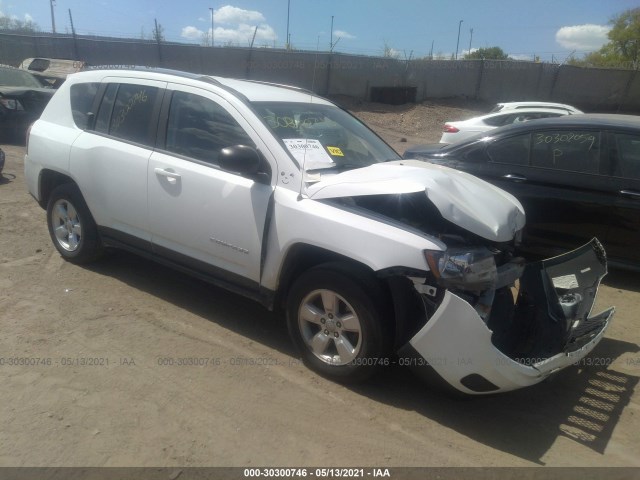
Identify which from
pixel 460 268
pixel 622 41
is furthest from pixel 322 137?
pixel 622 41

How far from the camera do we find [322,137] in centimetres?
430

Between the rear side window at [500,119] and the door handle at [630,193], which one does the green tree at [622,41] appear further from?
the door handle at [630,193]

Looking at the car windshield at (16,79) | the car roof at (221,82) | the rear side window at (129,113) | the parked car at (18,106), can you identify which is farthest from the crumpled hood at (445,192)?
the car windshield at (16,79)

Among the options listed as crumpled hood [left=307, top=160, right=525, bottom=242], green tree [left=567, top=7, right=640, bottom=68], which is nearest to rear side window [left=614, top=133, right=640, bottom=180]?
crumpled hood [left=307, top=160, right=525, bottom=242]

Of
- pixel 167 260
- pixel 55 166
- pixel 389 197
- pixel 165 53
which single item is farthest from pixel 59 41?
pixel 389 197

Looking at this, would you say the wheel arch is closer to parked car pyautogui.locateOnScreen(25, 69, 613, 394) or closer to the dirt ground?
parked car pyautogui.locateOnScreen(25, 69, 613, 394)

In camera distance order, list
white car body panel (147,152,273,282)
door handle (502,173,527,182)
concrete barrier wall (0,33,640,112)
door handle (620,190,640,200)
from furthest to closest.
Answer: concrete barrier wall (0,33,640,112)
door handle (502,173,527,182)
door handle (620,190,640,200)
white car body panel (147,152,273,282)

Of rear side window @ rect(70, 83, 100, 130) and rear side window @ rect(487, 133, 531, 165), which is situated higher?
rear side window @ rect(70, 83, 100, 130)

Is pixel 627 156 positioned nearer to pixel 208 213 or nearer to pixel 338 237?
pixel 338 237

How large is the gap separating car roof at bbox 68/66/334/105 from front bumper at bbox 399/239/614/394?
2189 mm

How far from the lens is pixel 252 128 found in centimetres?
396

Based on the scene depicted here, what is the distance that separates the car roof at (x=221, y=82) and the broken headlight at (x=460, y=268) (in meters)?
1.90

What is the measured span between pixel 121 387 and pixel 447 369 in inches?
78.0

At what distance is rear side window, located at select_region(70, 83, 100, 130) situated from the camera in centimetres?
510
